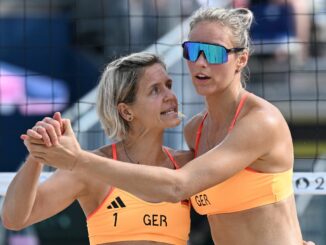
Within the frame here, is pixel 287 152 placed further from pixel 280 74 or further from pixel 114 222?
pixel 280 74

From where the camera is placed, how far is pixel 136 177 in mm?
2674

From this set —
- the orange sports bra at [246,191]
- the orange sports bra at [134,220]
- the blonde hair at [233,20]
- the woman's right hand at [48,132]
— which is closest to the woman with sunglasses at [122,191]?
the orange sports bra at [134,220]

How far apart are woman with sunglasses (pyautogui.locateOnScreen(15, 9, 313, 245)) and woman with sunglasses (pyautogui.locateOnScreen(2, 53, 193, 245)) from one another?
0.15 m

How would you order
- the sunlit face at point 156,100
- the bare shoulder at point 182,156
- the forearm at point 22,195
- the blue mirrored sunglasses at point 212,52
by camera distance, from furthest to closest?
the bare shoulder at point 182,156
the sunlit face at point 156,100
the blue mirrored sunglasses at point 212,52
the forearm at point 22,195

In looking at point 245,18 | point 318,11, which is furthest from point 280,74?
point 245,18

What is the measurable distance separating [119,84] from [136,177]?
546mm

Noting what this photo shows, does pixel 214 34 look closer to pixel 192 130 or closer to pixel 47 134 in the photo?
pixel 192 130

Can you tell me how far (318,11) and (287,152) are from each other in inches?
103

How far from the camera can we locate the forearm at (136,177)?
2.61 meters

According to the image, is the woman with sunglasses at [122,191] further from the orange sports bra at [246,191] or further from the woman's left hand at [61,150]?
the woman's left hand at [61,150]

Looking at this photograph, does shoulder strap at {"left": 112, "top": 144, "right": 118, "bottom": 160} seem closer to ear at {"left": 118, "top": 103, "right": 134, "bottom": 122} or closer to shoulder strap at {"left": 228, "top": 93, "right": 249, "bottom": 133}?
ear at {"left": 118, "top": 103, "right": 134, "bottom": 122}

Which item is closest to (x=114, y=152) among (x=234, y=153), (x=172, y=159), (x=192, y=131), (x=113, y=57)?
(x=172, y=159)

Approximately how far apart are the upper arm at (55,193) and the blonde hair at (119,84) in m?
0.28

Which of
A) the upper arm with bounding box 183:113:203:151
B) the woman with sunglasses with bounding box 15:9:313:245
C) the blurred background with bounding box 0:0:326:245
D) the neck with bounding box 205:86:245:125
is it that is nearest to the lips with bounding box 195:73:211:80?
the woman with sunglasses with bounding box 15:9:313:245
